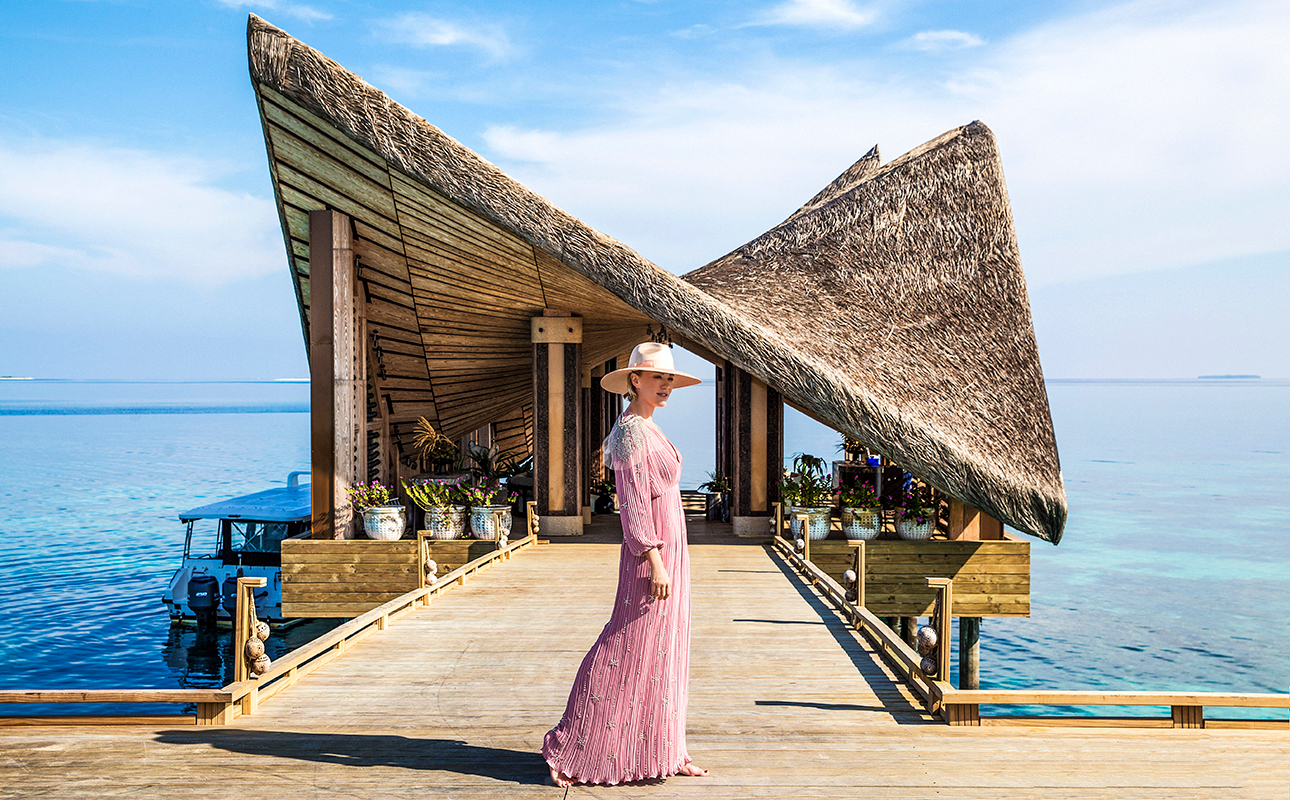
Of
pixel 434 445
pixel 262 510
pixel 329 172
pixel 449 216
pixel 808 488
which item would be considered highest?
pixel 329 172

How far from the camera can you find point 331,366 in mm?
10844

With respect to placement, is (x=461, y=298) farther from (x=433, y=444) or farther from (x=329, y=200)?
(x=433, y=444)

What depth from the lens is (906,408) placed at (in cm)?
910

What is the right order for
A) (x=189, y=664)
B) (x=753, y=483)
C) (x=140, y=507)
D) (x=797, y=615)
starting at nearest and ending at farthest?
(x=797, y=615)
(x=753, y=483)
(x=189, y=664)
(x=140, y=507)

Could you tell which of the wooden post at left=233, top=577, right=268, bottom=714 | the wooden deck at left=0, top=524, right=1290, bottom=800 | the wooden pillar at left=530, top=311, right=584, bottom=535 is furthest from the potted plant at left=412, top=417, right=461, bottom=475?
the wooden post at left=233, top=577, right=268, bottom=714

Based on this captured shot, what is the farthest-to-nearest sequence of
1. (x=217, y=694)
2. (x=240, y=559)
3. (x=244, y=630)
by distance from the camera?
(x=240, y=559) < (x=244, y=630) < (x=217, y=694)

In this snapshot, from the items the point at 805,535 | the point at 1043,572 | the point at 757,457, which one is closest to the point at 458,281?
the point at 757,457

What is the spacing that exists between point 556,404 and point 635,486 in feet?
29.8

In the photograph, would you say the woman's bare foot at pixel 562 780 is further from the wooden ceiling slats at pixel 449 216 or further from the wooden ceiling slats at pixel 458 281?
the wooden ceiling slats at pixel 458 281

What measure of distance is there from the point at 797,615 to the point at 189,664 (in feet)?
56.0

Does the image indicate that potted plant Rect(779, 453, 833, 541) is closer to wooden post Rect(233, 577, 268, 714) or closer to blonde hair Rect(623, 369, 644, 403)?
wooden post Rect(233, 577, 268, 714)

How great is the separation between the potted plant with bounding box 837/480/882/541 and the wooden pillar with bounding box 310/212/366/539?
6.38 metres

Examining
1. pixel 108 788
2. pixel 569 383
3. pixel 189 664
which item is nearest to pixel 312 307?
pixel 569 383

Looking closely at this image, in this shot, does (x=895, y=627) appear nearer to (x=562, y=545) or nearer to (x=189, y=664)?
(x=562, y=545)
